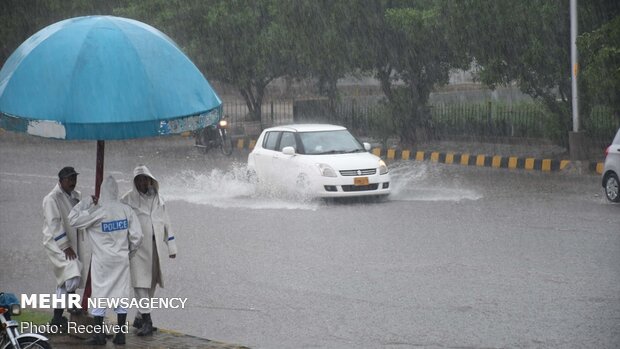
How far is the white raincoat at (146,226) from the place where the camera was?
847 cm

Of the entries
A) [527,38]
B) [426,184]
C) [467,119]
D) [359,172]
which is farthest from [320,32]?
[359,172]

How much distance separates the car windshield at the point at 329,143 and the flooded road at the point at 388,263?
0.97m

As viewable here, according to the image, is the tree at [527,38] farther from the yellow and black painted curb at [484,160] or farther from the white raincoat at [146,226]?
the white raincoat at [146,226]

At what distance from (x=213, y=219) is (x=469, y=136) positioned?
14.3 m

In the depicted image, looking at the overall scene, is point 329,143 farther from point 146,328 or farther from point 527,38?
point 146,328

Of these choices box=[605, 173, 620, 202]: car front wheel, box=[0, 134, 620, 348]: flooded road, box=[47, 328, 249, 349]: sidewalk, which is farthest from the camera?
box=[605, 173, 620, 202]: car front wheel

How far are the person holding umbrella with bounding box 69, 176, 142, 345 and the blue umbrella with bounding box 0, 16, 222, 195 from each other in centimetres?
66

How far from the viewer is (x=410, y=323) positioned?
30.5ft

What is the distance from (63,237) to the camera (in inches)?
337

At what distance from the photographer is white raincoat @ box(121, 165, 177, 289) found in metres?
8.47

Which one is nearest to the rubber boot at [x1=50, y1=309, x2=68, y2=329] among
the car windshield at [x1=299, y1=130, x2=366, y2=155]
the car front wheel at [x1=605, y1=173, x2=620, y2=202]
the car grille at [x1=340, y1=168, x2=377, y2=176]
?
the car grille at [x1=340, y1=168, x2=377, y2=176]

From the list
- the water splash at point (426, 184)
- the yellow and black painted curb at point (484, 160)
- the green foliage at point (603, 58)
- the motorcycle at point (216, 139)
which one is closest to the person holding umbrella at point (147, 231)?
the water splash at point (426, 184)

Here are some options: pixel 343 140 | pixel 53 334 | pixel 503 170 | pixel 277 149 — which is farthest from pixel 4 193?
pixel 53 334

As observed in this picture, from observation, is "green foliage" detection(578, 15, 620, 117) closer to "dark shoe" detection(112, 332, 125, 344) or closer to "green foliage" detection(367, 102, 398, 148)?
"green foliage" detection(367, 102, 398, 148)
